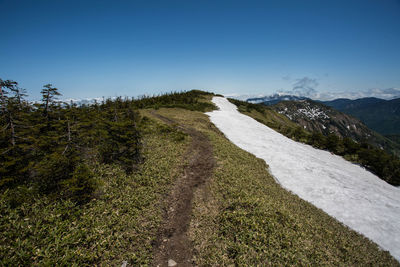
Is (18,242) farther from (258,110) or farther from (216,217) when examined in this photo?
(258,110)

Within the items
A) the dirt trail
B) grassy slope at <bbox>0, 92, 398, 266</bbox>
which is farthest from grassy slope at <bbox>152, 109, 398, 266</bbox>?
the dirt trail

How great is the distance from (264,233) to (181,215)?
15.4ft

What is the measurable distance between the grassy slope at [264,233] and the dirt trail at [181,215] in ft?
1.75

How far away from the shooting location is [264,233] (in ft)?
26.8

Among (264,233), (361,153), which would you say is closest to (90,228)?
(264,233)

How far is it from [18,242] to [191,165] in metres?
11.3

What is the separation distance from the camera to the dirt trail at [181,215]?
7.06 meters

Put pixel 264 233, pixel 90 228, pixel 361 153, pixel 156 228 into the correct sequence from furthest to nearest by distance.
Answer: pixel 361 153 → pixel 156 228 → pixel 264 233 → pixel 90 228

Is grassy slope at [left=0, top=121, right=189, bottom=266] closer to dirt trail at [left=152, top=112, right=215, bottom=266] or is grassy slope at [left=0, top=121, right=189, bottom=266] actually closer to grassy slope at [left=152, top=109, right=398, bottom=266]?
dirt trail at [left=152, top=112, right=215, bottom=266]

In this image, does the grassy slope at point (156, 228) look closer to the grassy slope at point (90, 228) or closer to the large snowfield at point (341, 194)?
the grassy slope at point (90, 228)

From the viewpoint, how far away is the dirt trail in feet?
23.2

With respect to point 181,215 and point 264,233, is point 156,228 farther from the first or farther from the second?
point 264,233

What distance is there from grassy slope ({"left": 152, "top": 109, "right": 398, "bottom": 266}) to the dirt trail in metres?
0.53

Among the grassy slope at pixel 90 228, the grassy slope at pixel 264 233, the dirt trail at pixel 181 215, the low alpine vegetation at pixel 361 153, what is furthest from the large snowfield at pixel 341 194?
the grassy slope at pixel 90 228
